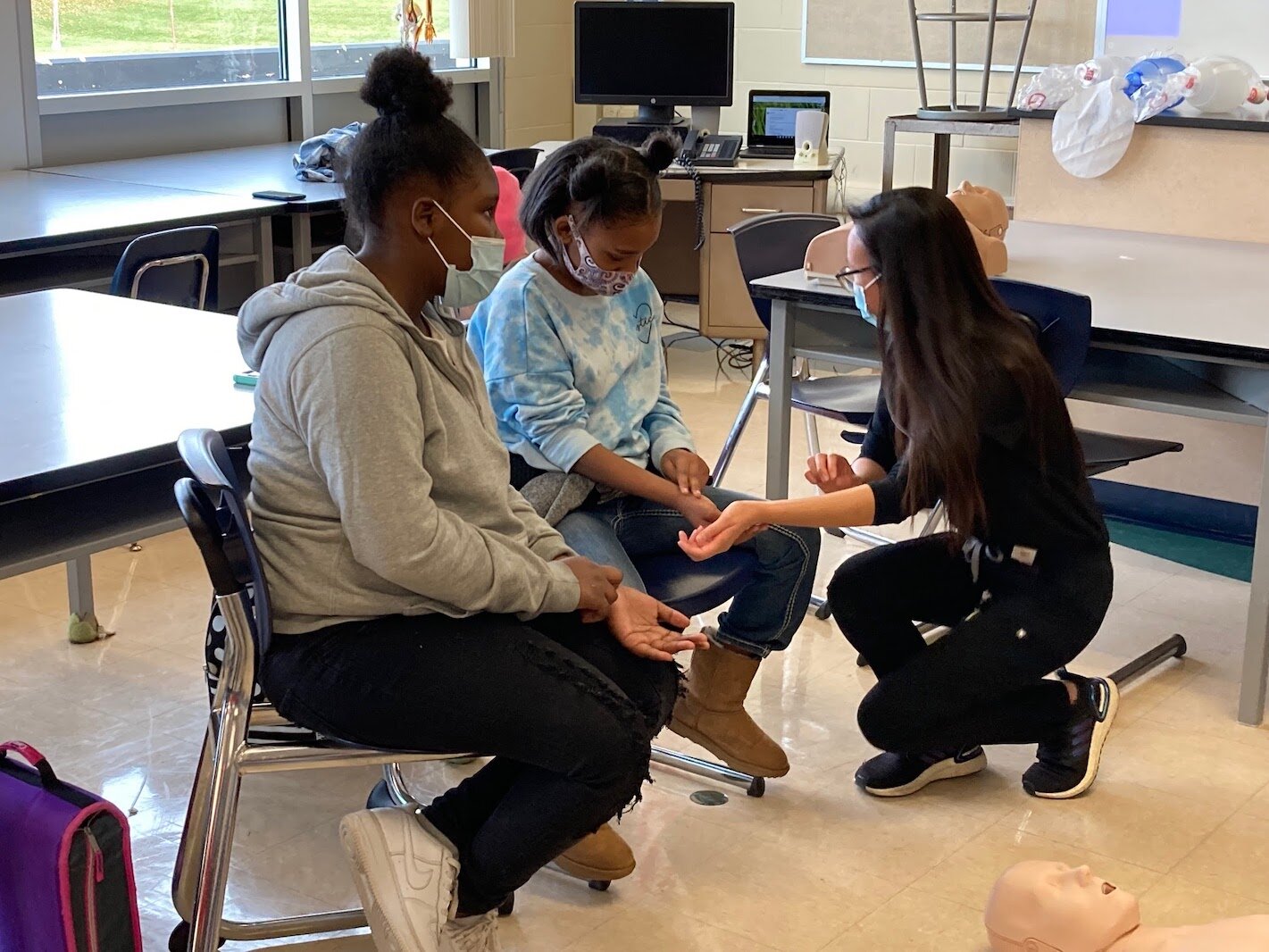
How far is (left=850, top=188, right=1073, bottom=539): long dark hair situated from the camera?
2.04 m

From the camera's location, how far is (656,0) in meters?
5.36

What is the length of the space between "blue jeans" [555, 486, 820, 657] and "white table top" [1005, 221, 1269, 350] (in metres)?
0.73

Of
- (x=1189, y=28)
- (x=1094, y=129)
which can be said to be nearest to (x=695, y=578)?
(x=1094, y=129)

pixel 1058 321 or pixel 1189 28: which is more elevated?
pixel 1189 28

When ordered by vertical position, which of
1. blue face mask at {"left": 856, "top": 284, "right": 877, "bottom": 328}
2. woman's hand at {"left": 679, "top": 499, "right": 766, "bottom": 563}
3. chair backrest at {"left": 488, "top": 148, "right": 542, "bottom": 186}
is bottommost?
woman's hand at {"left": 679, "top": 499, "right": 766, "bottom": 563}

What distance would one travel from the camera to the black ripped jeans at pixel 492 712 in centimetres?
157

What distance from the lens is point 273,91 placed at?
16.5 feet

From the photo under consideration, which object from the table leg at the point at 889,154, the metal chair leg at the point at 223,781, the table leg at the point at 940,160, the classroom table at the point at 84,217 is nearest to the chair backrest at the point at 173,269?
the classroom table at the point at 84,217

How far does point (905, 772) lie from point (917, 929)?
1.29ft

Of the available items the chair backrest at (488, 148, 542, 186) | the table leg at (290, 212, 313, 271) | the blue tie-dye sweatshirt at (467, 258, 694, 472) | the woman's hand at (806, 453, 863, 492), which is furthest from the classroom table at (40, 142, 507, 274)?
the woman's hand at (806, 453, 863, 492)

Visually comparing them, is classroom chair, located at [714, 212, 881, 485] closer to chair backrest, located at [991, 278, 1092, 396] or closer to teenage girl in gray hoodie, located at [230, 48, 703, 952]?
chair backrest, located at [991, 278, 1092, 396]

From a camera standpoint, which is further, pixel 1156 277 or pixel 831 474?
pixel 1156 277

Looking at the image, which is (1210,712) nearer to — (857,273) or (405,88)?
(857,273)

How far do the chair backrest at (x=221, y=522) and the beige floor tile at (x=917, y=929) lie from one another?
880mm
